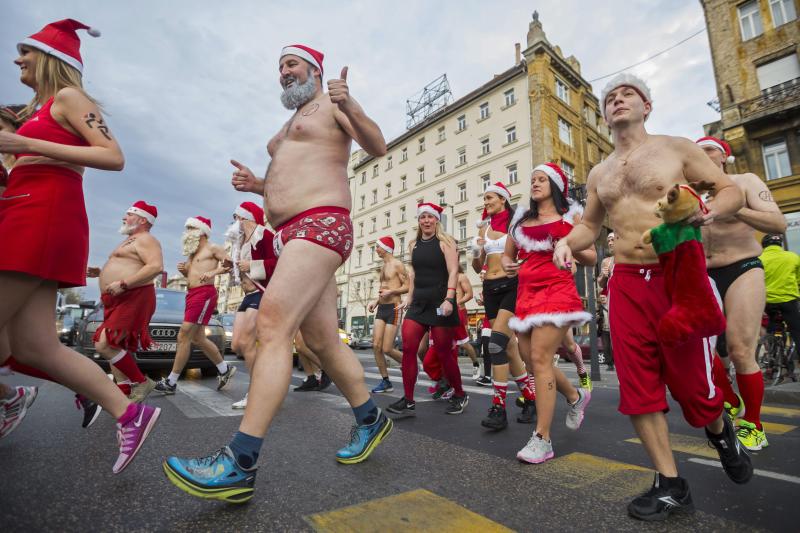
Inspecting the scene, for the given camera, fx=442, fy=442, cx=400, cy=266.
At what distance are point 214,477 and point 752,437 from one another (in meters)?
3.27

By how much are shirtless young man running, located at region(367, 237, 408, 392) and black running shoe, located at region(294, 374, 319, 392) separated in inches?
33.2

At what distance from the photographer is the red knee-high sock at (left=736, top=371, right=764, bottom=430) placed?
2980mm

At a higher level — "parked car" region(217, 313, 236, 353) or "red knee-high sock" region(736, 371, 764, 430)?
"parked car" region(217, 313, 236, 353)

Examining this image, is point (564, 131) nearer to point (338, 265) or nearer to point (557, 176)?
point (557, 176)

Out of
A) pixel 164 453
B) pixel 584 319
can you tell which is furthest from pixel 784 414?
pixel 164 453

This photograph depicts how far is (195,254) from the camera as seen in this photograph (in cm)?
620

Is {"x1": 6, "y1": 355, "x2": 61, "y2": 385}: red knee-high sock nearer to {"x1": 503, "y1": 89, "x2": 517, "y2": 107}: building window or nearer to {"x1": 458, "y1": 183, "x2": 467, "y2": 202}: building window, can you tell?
→ {"x1": 458, "y1": 183, "x2": 467, "y2": 202}: building window

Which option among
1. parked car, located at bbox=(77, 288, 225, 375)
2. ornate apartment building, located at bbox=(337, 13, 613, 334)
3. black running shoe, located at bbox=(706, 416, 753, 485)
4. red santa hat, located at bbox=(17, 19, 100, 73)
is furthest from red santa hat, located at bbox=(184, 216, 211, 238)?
ornate apartment building, located at bbox=(337, 13, 613, 334)

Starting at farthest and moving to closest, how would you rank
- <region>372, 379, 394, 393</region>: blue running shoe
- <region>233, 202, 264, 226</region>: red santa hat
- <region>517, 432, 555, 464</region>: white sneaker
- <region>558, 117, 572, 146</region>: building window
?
<region>558, 117, 572, 146</region>: building window, <region>372, 379, 394, 393</region>: blue running shoe, <region>233, 202, 264, 226</region>: red santa hat, <region>517, 432, 555, 464</region>: white sneaker

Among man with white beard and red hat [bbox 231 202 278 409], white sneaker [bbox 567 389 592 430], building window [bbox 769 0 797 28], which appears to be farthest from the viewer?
building window [bbox 769 0 797 28]

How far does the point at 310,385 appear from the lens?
5.97m

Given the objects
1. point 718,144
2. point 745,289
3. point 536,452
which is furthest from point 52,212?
point 718,144

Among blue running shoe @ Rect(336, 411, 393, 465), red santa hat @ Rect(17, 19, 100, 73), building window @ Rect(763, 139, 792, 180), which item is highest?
building window @ Rect(763, 139, 792, 180)

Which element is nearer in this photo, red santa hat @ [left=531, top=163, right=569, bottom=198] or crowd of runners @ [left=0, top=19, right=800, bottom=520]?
crowd of runners @ [left=0, top=19, right=800, bottom=520]
